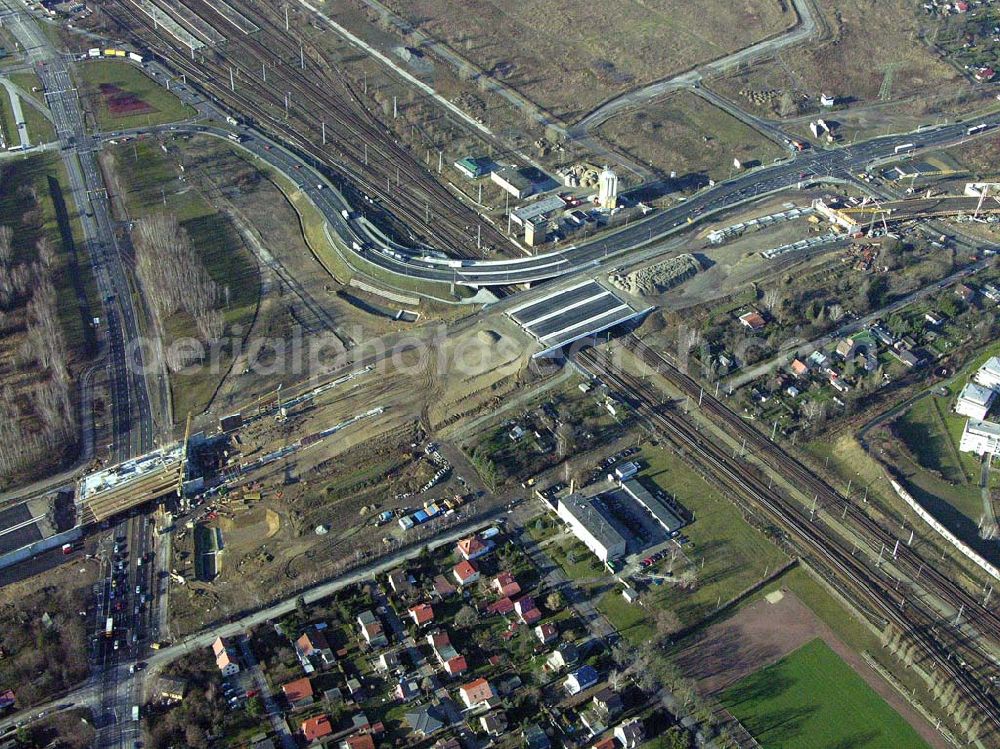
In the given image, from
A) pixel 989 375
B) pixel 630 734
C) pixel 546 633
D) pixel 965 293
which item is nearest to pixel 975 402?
pixel 989 375

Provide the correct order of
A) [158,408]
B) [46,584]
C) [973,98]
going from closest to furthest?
[46,584] < [158,408] < [973,98]

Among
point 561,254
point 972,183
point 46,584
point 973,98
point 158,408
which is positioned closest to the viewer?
point 46,584

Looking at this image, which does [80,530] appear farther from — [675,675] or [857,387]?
[857,387]

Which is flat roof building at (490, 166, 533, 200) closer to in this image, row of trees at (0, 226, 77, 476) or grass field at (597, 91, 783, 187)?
grass field at (597, 91, 783, 187)

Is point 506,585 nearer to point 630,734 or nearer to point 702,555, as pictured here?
point 630,734

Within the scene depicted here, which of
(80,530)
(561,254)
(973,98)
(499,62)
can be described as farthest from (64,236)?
(973,98)

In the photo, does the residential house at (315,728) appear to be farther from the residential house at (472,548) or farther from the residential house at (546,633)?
the residential house at (472,548)

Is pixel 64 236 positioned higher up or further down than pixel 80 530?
higher up
